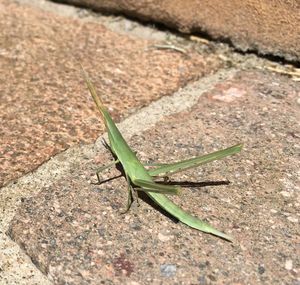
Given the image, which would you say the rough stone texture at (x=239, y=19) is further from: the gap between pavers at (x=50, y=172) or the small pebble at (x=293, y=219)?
the small pebble at (x=293, y=219)

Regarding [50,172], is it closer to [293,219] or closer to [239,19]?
[293,219]

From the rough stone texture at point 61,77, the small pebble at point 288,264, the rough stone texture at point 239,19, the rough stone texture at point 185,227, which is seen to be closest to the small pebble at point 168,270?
the rough stone texture at point 185,227

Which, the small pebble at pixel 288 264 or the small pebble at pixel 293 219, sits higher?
the small pebble at pixel 293 219

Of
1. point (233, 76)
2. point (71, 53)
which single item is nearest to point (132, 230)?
point (233, 76)

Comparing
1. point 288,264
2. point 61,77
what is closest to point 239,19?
point 61,77

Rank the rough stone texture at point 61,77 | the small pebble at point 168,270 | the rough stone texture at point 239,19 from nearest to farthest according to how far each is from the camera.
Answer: the small pebble at point 168,270
the rough stone texture at point 61,77
the rough stone texture at point 239,19

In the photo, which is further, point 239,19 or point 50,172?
point 239,19

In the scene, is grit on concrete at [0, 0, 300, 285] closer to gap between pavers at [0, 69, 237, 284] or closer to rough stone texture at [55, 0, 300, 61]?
gap between pavers at [0, 69, 237, 284]
